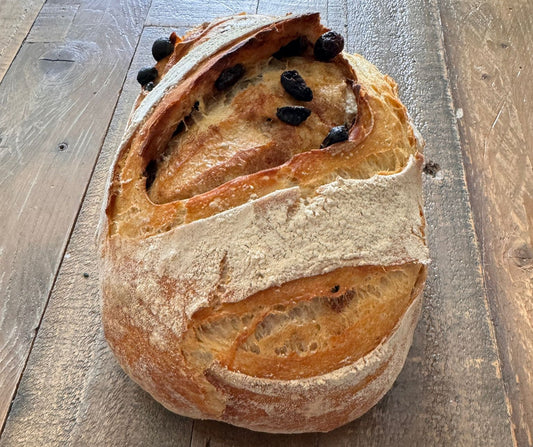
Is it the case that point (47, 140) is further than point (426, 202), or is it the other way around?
point (47, 140)

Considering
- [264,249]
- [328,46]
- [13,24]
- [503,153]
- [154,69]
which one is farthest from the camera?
[13,24]

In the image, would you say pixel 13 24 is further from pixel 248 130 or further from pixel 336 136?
pixel 336 136

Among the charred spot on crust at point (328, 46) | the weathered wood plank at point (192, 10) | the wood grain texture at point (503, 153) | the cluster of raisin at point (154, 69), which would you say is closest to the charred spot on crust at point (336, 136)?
the charred spot on crust at point (328, 46)

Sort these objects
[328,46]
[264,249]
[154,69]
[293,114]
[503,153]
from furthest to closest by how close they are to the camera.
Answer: [503,153] < [154,69] < [328,46] < [293,114] < [264,249]

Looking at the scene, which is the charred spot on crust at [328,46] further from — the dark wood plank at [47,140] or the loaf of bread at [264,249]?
the dark wood plank at [47,140]

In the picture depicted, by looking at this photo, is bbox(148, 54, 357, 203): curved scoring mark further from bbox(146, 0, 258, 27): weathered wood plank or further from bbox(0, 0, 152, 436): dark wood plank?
bbox(146, 0, 258, 27): weathered wood plank

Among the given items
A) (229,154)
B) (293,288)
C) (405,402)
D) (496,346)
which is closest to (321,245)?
(293,288)

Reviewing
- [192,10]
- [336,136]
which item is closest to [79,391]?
A: [336,136]

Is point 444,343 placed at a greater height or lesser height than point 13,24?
lesser
